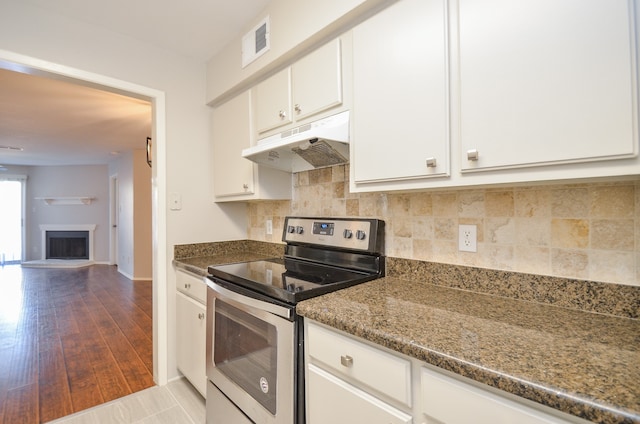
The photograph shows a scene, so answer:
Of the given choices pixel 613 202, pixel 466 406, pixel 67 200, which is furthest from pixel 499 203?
pixel 67 200

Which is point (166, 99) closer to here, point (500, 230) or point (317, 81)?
point (317, 81)

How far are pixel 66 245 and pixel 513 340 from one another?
9.44m

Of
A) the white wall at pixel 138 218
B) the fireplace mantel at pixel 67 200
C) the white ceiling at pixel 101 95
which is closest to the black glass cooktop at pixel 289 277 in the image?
the white ceiling at pixel 101 95

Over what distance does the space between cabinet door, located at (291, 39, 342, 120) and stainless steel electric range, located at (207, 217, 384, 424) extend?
0.60 meters

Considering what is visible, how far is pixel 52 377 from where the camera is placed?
2.22 m

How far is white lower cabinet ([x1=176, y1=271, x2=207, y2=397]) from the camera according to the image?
1805 millimetres

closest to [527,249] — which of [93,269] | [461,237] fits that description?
[461,237]

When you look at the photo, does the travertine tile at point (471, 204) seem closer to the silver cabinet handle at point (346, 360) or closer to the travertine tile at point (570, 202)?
the travertine tile at point (570, 202)

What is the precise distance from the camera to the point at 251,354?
4.42 ft

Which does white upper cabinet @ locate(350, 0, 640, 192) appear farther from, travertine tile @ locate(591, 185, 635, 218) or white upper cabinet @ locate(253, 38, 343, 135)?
travertine tile @ locate(591, 185, 635, 218)

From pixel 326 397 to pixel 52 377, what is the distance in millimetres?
2410

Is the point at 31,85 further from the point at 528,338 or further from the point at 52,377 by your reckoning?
the point at 528,338

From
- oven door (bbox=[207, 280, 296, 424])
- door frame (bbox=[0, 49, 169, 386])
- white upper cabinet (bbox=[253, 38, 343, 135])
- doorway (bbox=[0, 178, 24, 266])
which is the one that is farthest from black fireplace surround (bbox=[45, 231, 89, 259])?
white upper cabinet (bbox=[253, 38, 343, 135])

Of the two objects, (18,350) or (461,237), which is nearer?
(461,237)
